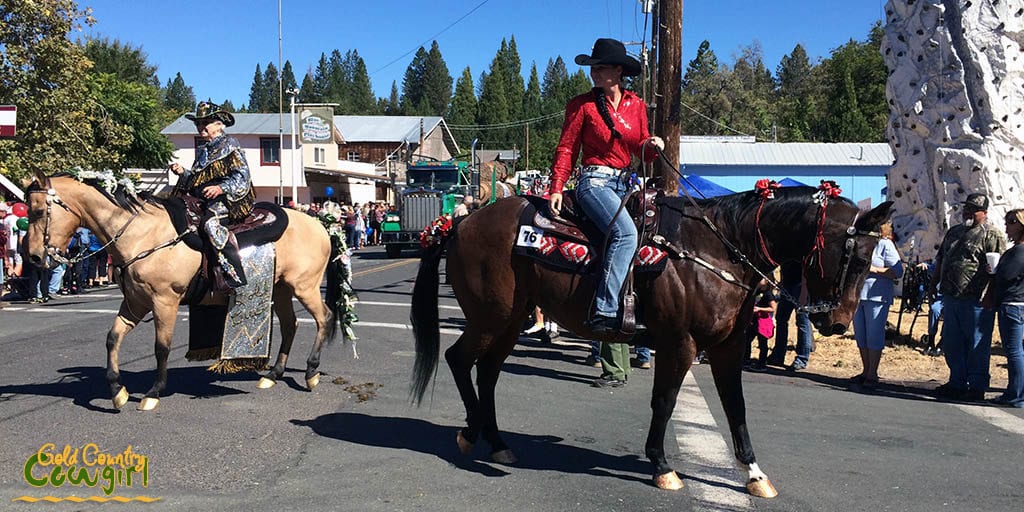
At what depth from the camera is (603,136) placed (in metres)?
5.66

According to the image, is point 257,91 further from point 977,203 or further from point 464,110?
point 977,203

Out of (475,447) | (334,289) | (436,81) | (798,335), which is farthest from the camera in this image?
(436,81)

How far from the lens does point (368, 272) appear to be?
22.4m

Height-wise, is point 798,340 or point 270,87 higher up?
point 270,87

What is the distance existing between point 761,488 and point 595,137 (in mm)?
2589

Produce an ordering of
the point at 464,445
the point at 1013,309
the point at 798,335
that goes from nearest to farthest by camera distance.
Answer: the point at 464,445
the point at 1013,309
the point at 798,335

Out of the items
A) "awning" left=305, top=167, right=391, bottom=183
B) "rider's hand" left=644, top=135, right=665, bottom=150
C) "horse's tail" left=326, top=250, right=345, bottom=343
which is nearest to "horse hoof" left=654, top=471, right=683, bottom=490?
"rider's hand" left=644, top=135, right=665, bottom=150

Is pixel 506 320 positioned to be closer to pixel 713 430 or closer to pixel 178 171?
pixel 713 430

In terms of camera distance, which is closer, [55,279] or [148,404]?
[148,404]

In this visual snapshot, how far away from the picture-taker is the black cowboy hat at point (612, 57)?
18.3ft

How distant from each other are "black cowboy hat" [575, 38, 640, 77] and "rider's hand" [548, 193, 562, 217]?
94cm

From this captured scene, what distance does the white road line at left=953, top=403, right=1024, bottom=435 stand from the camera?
7.32 meters

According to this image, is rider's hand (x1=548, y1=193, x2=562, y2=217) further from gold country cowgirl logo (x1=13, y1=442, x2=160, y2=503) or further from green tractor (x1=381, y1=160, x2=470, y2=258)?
green tractor (x1=381, y1=160, x2=470, y2=258)

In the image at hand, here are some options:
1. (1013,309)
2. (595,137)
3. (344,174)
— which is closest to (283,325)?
(595,137)
